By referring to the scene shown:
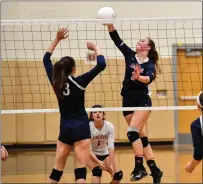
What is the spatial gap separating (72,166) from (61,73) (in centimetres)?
597

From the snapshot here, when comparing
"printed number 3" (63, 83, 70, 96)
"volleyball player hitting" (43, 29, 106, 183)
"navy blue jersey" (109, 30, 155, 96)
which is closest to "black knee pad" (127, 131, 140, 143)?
"navy blue jersey" (109, 30, 155, 96)

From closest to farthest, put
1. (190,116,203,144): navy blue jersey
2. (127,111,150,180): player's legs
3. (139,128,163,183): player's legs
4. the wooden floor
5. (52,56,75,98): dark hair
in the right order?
(190,116,203,144): navy blue jersey
(52,56,75,98): dark hair
(127,111,150,180): player's legs
(139,128,163,183): player's legs
the wooden floor

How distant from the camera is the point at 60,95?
6070mm

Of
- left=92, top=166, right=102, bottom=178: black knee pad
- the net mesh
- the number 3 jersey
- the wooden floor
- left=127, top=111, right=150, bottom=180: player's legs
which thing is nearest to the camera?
left=127, top=111, right=150, bottom=180: player's legs

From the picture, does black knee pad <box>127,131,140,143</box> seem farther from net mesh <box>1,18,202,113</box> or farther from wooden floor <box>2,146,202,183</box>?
net mesh <box>1,18,202,113</box>

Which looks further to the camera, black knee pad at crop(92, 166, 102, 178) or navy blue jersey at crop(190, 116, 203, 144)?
black knee pad at crop(92, 166, 102, 178)

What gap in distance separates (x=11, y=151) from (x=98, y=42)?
11.1 feet

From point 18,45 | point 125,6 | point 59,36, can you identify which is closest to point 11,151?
point 18,45

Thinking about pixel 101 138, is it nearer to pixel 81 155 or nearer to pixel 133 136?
pixel 133 136

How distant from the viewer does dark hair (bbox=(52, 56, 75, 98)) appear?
6.03m

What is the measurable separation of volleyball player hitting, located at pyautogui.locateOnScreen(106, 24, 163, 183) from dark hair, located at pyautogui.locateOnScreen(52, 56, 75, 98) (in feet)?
4.35

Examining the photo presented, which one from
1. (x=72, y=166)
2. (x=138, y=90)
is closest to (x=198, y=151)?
(x=138, y=90)

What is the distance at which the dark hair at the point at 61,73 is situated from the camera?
6.03m

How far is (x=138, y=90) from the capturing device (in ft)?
24.3
